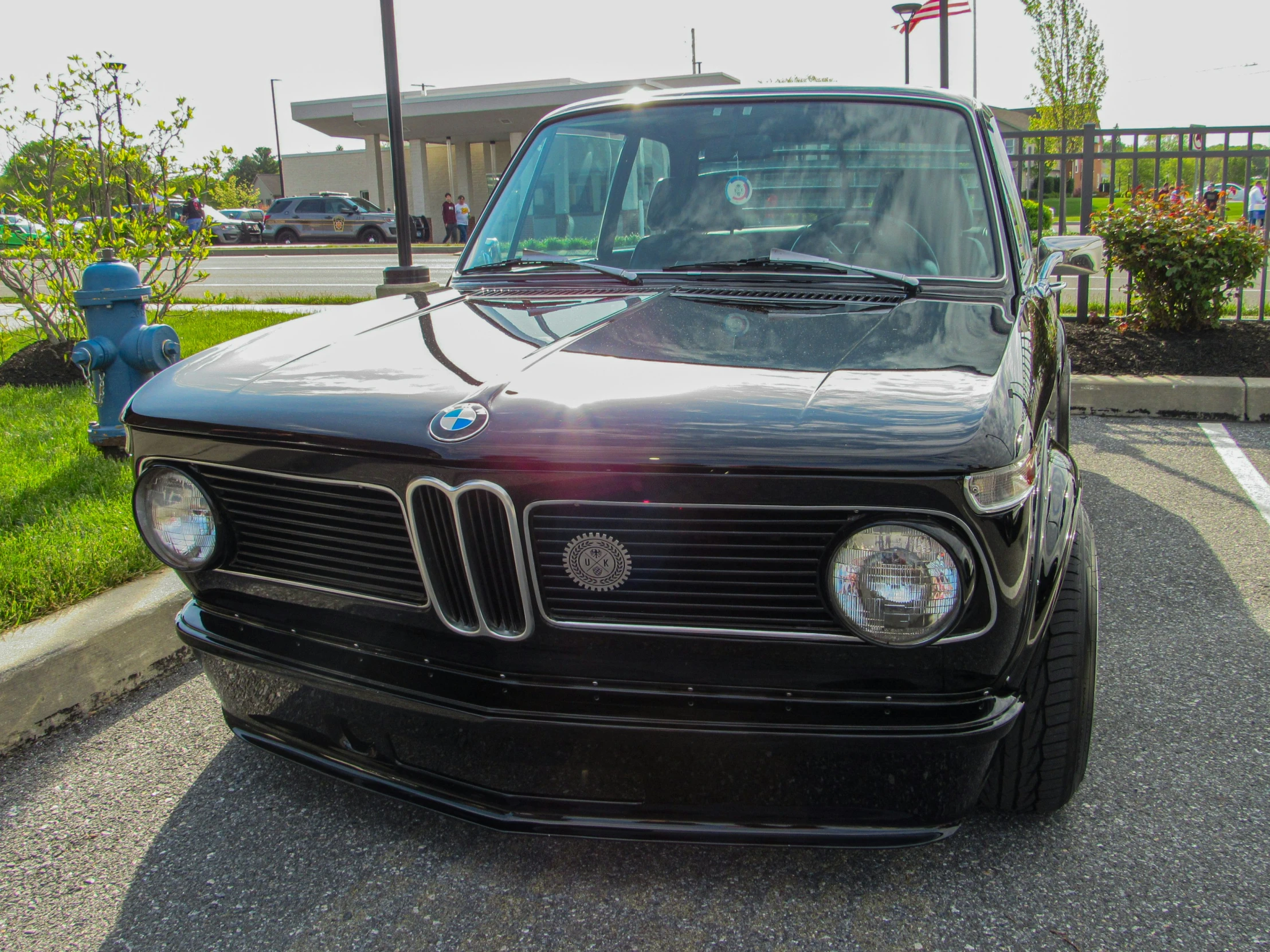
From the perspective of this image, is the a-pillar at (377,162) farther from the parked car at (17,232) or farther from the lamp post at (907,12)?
the parked car at (17,232)

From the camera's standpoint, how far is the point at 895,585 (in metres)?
1.59

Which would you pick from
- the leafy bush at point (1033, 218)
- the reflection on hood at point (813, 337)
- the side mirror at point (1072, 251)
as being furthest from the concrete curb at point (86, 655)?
the leafy bush at point (1033, 218)

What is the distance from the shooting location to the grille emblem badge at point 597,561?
1.70 m

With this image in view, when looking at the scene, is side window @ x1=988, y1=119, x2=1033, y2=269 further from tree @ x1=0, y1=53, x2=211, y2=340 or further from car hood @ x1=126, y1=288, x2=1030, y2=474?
tree @ x1=0, y1=53, x2=211, y2=340

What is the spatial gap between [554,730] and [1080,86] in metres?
31.1

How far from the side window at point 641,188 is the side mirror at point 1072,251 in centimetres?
138

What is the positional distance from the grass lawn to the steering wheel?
2437 mm

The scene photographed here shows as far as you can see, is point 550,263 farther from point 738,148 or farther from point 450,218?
point 450,218

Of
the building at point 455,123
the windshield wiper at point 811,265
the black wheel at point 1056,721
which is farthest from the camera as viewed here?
the building at point 455,123

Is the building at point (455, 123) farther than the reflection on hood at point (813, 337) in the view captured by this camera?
Yes

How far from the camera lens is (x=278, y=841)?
2180 millimetres

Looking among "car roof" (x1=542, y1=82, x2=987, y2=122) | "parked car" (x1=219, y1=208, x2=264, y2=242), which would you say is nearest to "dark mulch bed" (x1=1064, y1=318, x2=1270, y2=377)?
"car roof" (x1=542, y1=82, x2=987, y2=122)

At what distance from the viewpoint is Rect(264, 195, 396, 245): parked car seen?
33625mm

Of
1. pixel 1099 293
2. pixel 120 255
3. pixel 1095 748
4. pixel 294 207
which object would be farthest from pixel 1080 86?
pixel 1095 748
